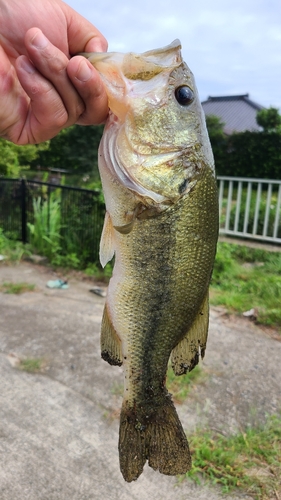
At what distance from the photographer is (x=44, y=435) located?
10.4 feet

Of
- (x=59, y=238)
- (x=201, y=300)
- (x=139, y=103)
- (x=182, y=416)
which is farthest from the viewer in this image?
(x=59, y=238)

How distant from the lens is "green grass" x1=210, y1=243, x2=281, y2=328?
540 cm

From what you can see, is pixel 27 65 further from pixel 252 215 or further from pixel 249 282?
pixel 252 215

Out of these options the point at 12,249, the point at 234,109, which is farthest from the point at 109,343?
the point at 234,109

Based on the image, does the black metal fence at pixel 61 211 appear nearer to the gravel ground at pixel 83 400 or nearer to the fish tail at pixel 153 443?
the gravel ground at pixel 83 400

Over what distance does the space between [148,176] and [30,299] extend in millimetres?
4331

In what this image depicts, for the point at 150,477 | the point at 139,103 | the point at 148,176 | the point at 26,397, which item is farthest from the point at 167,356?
the point at 26,397

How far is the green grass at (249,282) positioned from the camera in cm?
540

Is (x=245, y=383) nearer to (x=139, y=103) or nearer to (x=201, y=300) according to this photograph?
(x=201, y=300)

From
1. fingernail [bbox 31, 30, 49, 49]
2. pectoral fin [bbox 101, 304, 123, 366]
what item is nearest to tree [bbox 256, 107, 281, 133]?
pectoral fin [bbox 101, 304, 123, 366]

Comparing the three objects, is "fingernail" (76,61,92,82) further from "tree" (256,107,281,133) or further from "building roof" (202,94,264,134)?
"building roof" (202,94,264,134)

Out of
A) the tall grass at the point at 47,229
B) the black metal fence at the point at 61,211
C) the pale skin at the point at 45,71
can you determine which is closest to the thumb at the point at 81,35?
the pale skin at the point at 45,71

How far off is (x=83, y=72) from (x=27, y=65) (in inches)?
7.5

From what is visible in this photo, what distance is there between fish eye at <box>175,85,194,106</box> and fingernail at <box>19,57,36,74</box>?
1.65 feet
